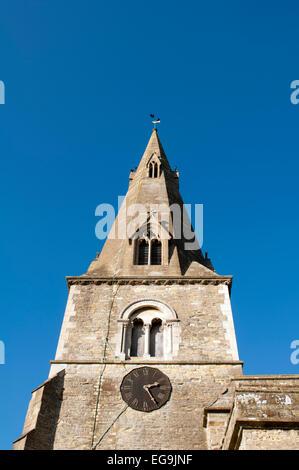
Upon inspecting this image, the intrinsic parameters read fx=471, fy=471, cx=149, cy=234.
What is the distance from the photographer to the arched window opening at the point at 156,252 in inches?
772

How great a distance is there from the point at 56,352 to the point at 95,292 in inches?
115

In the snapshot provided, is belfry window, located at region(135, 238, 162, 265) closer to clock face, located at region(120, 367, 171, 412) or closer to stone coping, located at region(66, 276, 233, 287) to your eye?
stone coping, located at region(66, 276, 233, 287)

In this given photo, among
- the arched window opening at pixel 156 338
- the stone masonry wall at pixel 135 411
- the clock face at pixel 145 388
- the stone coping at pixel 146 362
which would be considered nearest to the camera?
the stone masonry wall at pixel 135 411

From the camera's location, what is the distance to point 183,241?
2177cm

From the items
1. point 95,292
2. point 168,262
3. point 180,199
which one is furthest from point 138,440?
point 180,199

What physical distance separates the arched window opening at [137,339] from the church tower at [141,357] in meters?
0.03

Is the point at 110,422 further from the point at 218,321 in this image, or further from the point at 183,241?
the point at 183,241

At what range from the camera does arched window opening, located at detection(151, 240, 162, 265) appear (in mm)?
19609

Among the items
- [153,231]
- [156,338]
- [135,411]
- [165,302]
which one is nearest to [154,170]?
[153,231]

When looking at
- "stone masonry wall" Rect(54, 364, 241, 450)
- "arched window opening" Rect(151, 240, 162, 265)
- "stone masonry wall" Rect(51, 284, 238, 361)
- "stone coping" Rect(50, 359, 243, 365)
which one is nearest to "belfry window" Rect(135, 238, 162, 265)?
"arched window opening" Rect(151, 240, 162, 265)

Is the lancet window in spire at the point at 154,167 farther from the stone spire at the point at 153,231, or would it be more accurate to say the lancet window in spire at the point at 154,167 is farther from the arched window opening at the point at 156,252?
the arched window opening at the point at 156,252

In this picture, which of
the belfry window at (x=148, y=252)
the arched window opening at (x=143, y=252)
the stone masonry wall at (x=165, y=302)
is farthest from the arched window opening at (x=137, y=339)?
the arched window opening at (x=143, y=252)

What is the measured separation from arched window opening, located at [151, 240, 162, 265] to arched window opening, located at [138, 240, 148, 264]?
10.3 inches

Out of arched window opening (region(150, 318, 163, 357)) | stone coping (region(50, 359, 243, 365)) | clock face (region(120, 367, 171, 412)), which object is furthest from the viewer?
arched window opening (region(150, 318, 163, 357))
